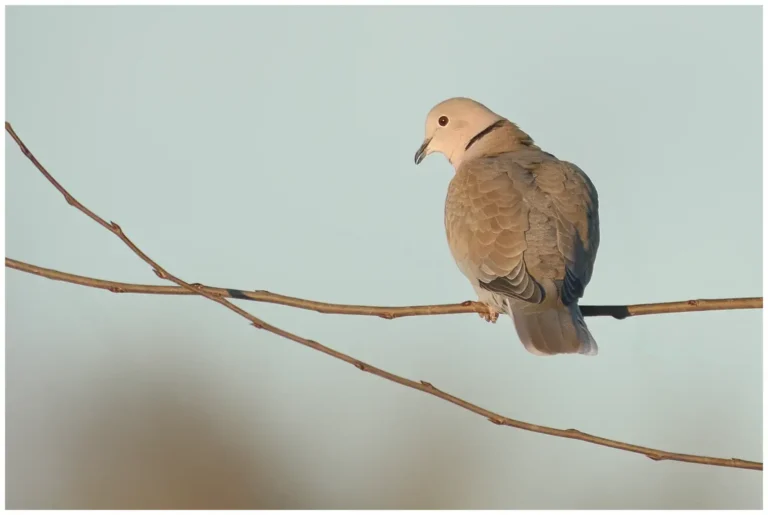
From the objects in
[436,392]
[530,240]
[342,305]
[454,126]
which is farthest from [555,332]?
[454,126]

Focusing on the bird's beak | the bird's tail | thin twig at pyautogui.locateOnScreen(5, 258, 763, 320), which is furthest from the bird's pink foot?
the bird's beak

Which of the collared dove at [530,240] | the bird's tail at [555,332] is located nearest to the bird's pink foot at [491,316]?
the collared dove at [530,240]

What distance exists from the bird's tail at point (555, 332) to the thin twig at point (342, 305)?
0.26m

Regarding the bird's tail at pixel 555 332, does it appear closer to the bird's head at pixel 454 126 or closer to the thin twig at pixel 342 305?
the thin twig at pixel 342 305

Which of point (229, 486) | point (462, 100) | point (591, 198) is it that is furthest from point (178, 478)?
point (591, 198)

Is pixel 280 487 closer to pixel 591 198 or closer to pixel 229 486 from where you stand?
pixel 229 486

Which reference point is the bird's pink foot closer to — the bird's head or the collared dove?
the collared dove

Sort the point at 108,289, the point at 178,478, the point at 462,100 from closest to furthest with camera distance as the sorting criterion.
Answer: the point at 108,289 → the point at 462,100 → the point at 178,478

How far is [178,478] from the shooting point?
620cm

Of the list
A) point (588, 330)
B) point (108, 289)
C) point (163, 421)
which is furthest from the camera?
point (163, 421)

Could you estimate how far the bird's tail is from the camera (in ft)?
12.2

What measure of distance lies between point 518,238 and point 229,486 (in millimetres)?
2887

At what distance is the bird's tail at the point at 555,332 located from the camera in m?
3.73

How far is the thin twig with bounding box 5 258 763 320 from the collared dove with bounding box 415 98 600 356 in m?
0.35
